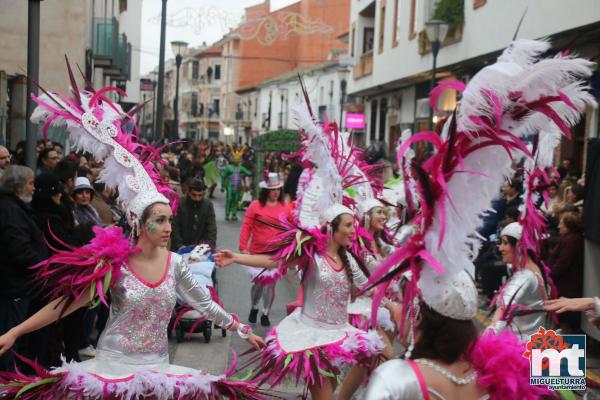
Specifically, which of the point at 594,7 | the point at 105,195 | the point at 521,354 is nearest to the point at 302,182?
the point at 105,195


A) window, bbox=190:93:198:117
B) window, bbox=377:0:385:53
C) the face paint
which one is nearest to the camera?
the face paint

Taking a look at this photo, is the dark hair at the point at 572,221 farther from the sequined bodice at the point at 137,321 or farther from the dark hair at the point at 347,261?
the sequined bodice at the point at 137,321

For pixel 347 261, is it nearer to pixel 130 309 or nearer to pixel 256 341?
pixel 256 341

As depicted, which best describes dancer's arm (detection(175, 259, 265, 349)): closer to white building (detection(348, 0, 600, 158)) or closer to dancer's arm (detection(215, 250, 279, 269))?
dancer's arm (detection(215, 250, 279, 269))

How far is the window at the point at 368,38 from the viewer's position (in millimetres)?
36688

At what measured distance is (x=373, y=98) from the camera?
3747 centimetres

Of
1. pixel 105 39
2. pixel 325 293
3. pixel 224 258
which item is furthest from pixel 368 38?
pixel 224 258

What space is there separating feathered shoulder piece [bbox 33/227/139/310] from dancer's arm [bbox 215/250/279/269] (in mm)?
767

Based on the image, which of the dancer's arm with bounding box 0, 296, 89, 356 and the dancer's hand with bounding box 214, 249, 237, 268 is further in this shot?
the dancer's hand with bounding box 214, 249, 237, 268

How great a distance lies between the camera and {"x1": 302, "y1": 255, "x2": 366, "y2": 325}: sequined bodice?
251 inches

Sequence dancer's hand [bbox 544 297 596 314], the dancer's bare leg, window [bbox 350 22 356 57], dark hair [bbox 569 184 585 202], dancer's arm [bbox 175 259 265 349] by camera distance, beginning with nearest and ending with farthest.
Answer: dancer's hand [bbox 544 297 596 314]
dancer's arm [bbox 175 259 265 349]
the dancer's bare leg
dark hair [bbox 569 184 585 202]
window [bbox 350 22 356 57]

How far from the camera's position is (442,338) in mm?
3160

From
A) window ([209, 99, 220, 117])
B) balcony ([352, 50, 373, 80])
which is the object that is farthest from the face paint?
window ([209, 99, 220, 117])

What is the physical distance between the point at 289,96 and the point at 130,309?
5646cm
